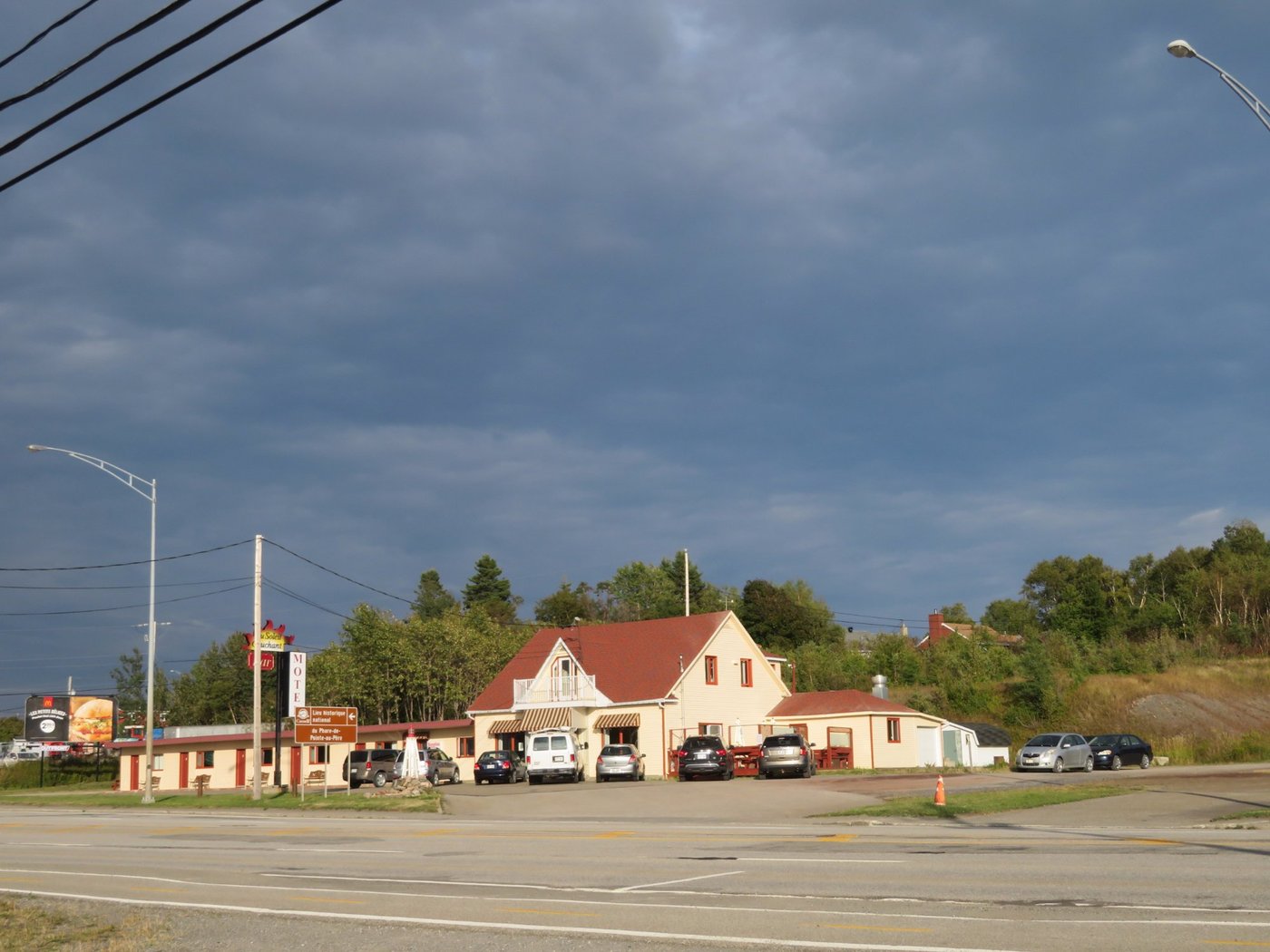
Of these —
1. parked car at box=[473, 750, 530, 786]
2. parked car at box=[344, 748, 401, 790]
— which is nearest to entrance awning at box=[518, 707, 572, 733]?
parked car at box=[473, 750, 530, 786]

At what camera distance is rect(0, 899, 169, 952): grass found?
11.4 metres

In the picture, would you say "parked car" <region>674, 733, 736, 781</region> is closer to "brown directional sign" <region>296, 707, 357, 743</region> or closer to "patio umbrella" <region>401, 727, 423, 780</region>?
"patio umbrella" <region>401, 727, 423, 780</region>

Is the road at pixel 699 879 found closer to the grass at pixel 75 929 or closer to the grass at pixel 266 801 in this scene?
the grass at pixel 75 929

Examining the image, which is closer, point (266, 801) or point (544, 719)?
point (266, 801)

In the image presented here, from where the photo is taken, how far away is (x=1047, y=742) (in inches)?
1896

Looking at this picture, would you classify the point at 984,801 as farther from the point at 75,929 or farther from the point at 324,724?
the point at 324,724

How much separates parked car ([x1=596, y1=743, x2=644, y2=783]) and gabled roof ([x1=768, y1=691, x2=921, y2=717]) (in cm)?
1143

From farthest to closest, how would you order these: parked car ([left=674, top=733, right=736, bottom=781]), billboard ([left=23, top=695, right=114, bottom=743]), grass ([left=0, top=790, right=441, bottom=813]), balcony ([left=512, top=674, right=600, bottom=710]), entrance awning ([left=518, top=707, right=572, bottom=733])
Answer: billboard ([left=23, top=695, right=114, bottom=743]), balcony ([left=512, top=674, right=600, bottom=710]), entrance awning ([left=518, top=707, right=572, bottom=733]), parked car ([left=674, top=733, right=736, bottom=781]), grass ([left=0, top=790, right=441, bottom=813])

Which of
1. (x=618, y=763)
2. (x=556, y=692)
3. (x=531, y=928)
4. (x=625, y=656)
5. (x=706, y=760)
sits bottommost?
(x=618, y=763)

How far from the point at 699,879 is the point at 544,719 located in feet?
142

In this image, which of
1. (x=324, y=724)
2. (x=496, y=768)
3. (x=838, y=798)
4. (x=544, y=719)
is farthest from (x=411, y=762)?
(x=544, y=719)

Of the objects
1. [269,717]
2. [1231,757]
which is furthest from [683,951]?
[269,717]

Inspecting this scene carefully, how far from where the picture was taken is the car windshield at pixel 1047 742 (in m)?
47.9

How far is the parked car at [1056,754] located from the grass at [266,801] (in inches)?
920
